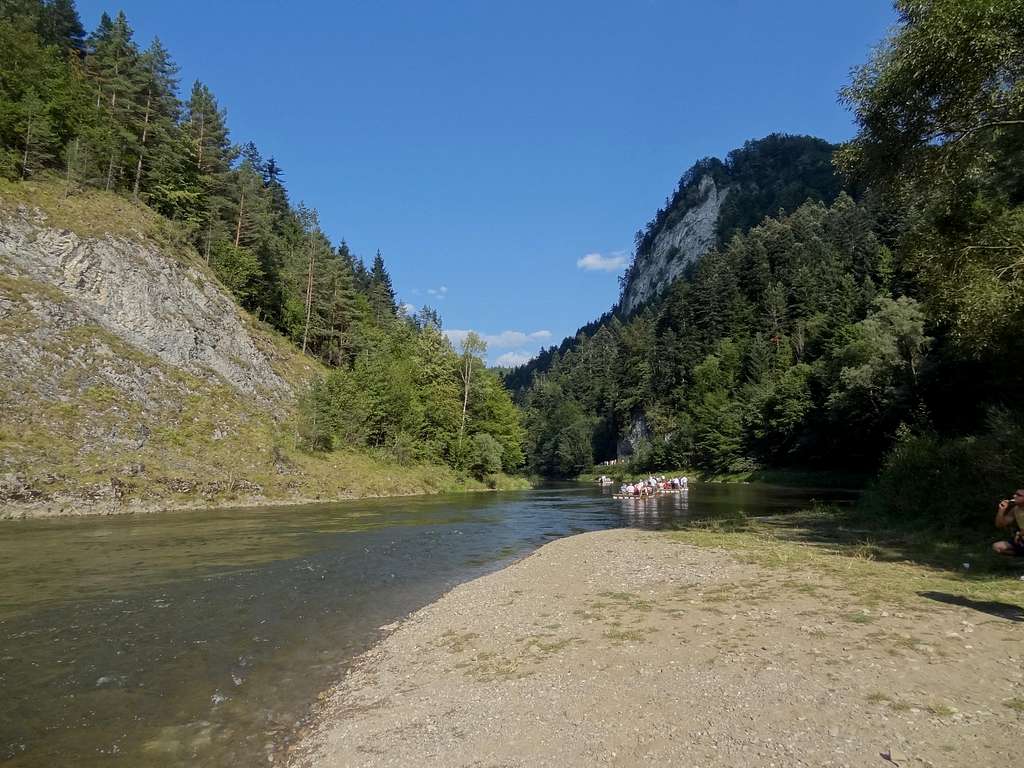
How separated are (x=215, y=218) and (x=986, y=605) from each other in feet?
224

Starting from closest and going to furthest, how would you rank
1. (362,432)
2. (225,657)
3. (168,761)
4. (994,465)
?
(168,761) < (225,657) < (994,465) < (362,432)

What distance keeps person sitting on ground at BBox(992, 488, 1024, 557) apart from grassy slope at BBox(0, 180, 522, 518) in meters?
35.7

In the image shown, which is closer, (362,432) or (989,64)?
(989,64)

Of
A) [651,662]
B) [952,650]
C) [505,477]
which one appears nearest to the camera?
[952,650]

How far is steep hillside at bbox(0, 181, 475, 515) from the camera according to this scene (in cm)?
3020

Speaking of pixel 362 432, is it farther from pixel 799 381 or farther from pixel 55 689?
pixel 799 381

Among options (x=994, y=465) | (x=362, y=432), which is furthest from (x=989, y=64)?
(x=362, y=432)

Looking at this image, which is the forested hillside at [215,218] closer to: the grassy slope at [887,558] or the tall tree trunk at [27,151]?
the tall tree trunk at [27,151]

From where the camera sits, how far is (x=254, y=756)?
661 centimetres

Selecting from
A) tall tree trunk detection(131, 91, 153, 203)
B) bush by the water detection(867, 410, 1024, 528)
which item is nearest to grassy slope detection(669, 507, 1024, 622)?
bush by the water detection(867, 410, 1024, 528)

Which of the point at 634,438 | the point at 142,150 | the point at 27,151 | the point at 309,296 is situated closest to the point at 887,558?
the point at 27,151

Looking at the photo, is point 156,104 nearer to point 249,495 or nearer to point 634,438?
point 249,495

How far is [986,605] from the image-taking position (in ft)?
30.1

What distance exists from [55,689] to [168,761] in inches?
133
